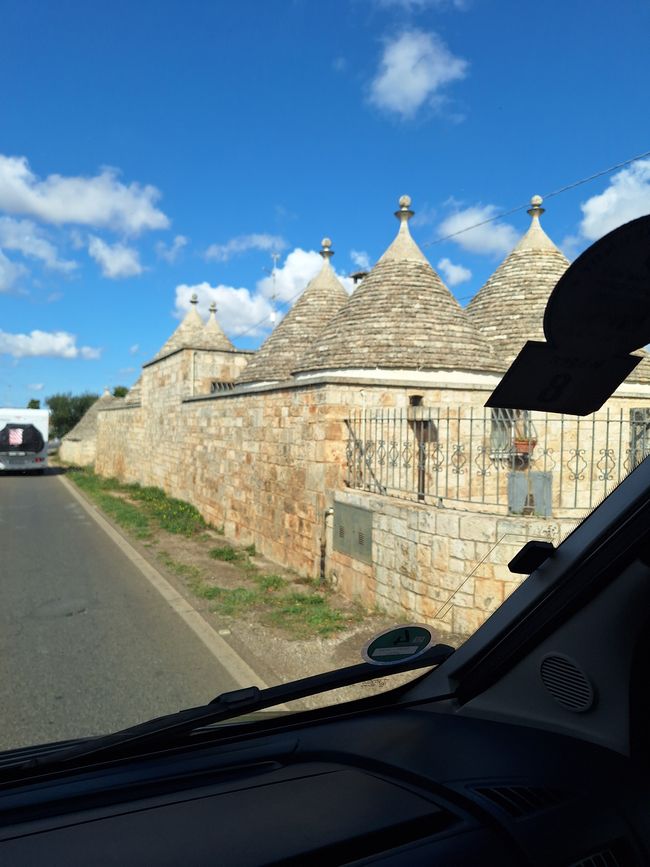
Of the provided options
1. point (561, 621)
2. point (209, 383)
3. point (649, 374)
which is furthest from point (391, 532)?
point (209, 383)

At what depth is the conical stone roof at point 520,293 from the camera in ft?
50.0

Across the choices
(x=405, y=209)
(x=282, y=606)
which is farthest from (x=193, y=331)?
(x=282, y=606)

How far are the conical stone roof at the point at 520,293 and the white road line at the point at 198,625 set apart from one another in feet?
29.3

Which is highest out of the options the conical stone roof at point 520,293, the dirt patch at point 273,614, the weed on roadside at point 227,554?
the conical stone roof at point 520,293

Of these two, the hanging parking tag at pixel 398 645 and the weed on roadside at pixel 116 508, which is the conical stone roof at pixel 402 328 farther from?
the hanging parking tag at pixel 398 645

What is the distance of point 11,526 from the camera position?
14.0 m

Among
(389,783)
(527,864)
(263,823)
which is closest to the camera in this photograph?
(527,864)

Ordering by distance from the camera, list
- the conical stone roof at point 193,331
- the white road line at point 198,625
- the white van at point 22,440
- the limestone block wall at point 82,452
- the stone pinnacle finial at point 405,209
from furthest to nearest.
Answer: the limestone block wall at point 82,452
the white van at point 22,440
the conical stone roof at point 193,331
the stone pinnacle finial at point 405,209
the white road line at point 198,625

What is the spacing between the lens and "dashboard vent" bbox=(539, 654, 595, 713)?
1709 millimetres

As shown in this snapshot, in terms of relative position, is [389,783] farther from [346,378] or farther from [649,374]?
[649,374]

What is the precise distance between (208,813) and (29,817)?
1.36ft

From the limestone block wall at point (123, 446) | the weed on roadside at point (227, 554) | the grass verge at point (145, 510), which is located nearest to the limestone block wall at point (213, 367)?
the grass verge at point (145, 510)

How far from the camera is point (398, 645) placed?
2146 mm

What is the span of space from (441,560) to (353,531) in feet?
5.55
